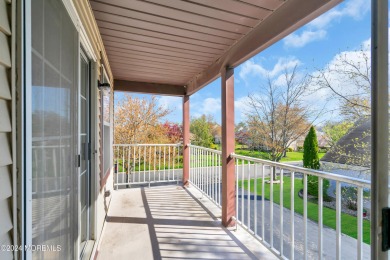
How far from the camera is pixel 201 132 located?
33.4ft

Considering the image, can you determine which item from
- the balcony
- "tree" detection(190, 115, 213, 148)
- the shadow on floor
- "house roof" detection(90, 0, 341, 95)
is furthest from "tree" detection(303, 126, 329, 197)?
"tree" detection(190, 115, 213, 148)

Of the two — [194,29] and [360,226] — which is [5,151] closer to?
[360,226]

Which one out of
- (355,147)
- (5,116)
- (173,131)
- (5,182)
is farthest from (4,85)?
(173,131)

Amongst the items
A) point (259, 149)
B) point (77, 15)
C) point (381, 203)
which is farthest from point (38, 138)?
point (259, 149)

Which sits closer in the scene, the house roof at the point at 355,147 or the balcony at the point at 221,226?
the balcony at the point at 221,226

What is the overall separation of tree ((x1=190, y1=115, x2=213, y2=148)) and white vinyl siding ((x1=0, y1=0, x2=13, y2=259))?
924cm

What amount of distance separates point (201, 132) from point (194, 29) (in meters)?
7.94

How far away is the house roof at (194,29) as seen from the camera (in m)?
1.88

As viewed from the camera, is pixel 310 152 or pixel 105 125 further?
pixel 310 152

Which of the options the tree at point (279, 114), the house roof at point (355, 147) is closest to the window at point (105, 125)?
the house roof at point (355, 147)

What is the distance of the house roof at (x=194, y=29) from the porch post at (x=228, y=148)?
0.26 meters

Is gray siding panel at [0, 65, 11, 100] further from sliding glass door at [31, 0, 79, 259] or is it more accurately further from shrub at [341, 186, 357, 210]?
shrub at [341, 186, 357, 210]

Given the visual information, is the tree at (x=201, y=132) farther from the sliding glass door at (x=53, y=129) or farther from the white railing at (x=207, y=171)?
the sliding glass door at (x=53, y=129)

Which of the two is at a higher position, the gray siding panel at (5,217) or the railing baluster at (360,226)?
the gray siding panel at (5,217)
